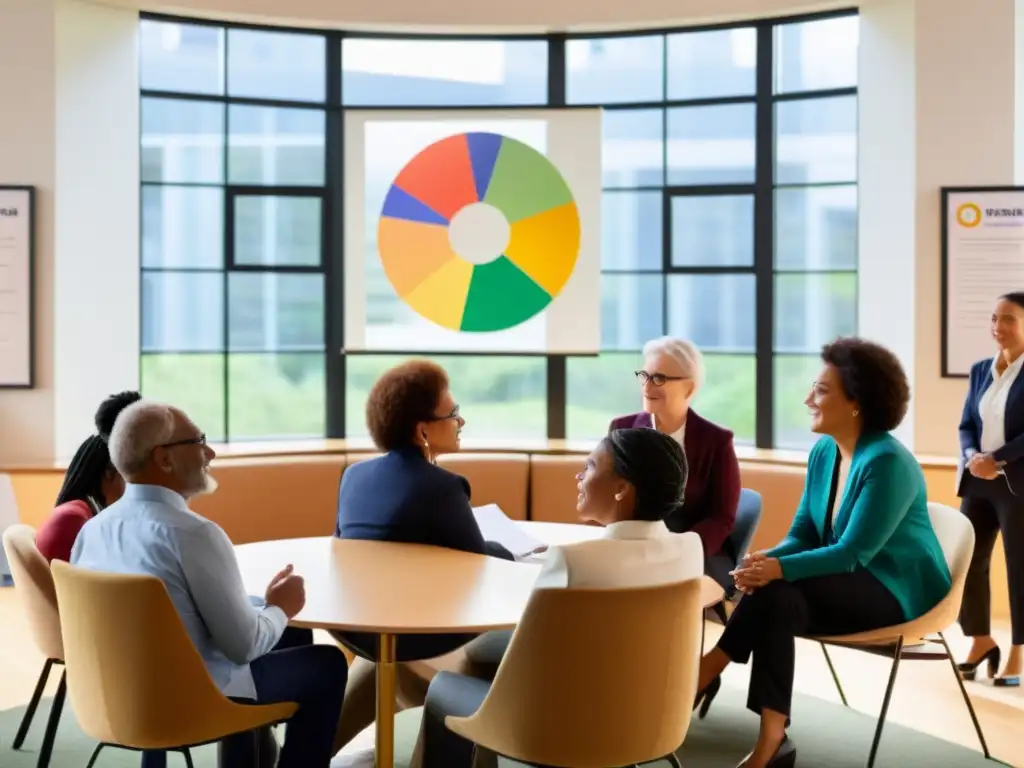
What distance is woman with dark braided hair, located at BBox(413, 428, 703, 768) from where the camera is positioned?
256cm

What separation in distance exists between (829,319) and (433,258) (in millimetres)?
2132

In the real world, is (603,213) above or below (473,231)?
above

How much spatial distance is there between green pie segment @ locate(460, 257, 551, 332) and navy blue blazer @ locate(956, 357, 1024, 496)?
2.47 metres

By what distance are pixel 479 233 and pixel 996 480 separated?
2993mm

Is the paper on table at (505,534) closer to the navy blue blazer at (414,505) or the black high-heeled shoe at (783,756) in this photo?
the navy blue blazer at (414,505)

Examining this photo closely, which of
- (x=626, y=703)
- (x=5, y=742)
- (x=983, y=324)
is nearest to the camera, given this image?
(x=626, y=703)

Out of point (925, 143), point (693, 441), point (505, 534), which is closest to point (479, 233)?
point (925, 143)

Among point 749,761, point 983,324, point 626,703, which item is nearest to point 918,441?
point 983,324

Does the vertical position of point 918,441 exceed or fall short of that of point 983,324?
it falls short

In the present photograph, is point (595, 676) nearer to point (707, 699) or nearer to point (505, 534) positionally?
point (505, 534)

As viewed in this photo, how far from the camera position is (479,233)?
6.66 meters

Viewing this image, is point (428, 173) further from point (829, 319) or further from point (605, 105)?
point (829, 319)

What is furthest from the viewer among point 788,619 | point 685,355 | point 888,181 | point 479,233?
point 479,233

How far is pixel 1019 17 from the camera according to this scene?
6.12m
